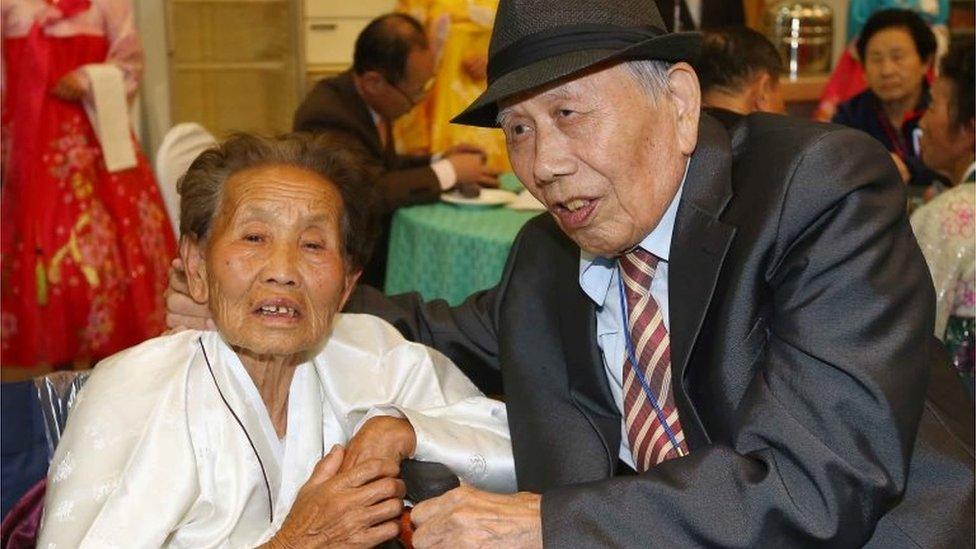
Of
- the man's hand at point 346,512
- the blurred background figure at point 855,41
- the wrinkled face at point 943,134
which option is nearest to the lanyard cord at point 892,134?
the blurred background figure at point 855,41

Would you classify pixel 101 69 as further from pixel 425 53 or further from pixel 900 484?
pixel 900 484

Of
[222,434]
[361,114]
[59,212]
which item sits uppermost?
[361,114]

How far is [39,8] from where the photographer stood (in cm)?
445

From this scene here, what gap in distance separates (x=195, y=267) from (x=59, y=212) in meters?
2.75

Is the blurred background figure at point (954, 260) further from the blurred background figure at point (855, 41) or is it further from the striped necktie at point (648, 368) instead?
the blurred background figure at point (855, 41)

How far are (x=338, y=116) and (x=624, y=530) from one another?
9.99 ft

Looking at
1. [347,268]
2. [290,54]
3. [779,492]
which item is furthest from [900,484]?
[290,54]

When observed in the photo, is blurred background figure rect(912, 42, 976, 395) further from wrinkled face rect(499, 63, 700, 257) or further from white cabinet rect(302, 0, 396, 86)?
white cabinet rect(302, 0, 396, 86)

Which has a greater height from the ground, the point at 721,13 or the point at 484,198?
the point at 721,13

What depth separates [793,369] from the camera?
63.5 inches

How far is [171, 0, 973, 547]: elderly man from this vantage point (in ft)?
5.19

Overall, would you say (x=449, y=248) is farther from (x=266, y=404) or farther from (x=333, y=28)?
(x=333, y=28)

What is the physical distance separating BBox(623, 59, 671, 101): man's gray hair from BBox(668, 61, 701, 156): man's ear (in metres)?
0.01

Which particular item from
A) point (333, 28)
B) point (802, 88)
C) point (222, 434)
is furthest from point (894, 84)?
point (222, 434)
